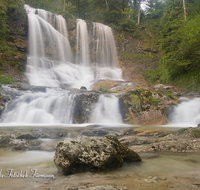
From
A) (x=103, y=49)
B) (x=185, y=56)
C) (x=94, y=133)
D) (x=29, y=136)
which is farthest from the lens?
(x=103, y=49)

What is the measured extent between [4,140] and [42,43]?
1958cm

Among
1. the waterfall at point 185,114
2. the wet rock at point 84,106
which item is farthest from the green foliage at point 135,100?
the wet rock at point 84,106

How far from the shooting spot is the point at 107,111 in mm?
10109

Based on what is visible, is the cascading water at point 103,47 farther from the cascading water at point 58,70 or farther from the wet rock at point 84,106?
the wet rock at point 84,106

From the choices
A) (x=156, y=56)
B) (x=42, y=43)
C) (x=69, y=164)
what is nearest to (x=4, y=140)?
(x=69, y=164)

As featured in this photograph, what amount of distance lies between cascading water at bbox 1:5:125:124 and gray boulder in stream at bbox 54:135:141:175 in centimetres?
684

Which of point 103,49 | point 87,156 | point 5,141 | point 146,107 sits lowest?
point 5,141

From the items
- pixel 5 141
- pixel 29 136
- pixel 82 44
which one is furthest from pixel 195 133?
pixel 82 44

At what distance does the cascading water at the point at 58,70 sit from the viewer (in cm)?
967

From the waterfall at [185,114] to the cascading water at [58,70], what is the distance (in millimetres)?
3346

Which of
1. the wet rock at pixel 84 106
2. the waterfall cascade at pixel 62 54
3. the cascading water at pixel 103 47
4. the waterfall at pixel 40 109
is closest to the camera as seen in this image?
the waterfall at pixel 40 109

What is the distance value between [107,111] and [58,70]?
12279 millimetres

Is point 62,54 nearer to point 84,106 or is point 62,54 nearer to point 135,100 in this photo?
point 84,106

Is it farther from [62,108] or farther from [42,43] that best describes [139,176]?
[42,43]
